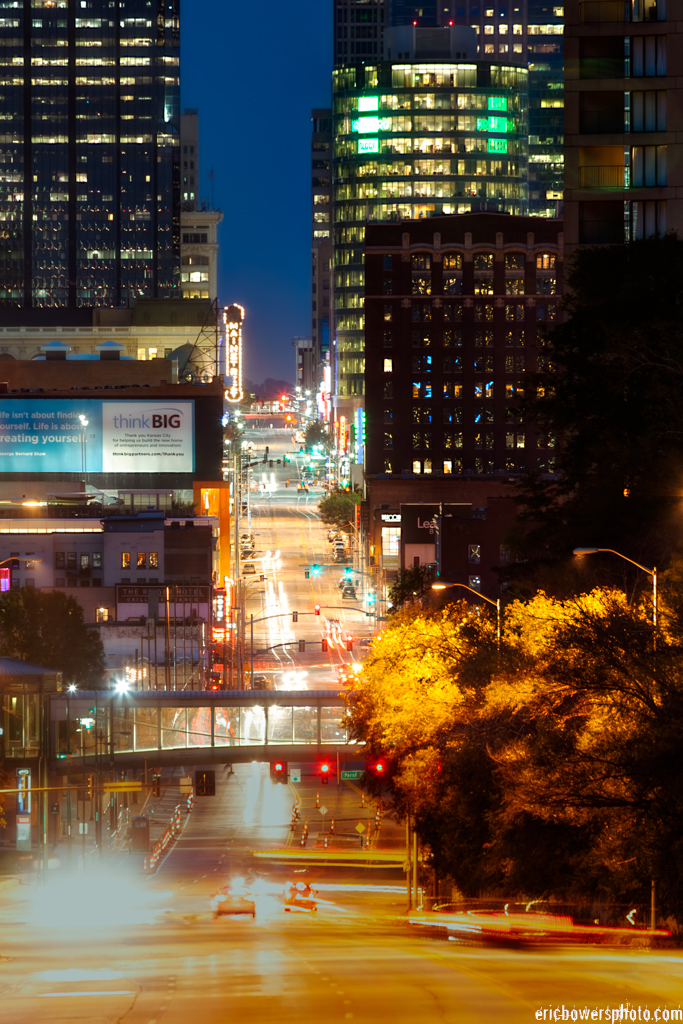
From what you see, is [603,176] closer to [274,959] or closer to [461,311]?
[274,959]

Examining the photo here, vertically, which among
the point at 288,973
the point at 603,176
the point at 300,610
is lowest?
the point at 288,973

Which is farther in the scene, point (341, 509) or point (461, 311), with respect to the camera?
point (341, 509)

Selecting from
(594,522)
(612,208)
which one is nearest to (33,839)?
(594,522)

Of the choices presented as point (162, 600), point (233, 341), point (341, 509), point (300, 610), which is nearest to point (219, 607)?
point (162, 600)

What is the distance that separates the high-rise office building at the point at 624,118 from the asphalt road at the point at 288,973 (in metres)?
31.0

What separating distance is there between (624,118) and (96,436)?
369 feet

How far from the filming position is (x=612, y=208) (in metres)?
60.7

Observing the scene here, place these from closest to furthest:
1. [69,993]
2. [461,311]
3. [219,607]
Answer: [69,993]
[219,607]
[461,311]

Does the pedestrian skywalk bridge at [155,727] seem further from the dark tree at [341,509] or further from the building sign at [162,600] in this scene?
the dark tree at [341,509]

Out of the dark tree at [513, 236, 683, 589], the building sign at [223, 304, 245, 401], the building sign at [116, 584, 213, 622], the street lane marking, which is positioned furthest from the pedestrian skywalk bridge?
the building sign at [223, 304, 245, 401]

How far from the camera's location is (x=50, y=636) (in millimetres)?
94938

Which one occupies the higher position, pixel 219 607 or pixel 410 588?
pixel 219 607

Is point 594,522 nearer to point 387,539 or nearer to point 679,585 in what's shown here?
point 679,585

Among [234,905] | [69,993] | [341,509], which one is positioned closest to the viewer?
[69,993]
